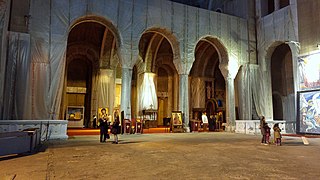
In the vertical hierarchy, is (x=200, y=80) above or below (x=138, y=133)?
above

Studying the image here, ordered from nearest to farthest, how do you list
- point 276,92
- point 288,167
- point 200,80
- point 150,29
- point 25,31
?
point 288,167
point 25,31
point 150,29
point 276,92
point 200,80

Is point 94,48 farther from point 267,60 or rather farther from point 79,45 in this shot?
point 267,60

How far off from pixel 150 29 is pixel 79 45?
780cm

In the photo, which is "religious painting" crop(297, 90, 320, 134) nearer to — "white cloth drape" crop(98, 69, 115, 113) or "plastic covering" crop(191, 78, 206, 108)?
"plastic covering" crop(191, 78, 206, 108)

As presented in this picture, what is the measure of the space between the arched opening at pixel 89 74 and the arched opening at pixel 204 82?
6.64 meters

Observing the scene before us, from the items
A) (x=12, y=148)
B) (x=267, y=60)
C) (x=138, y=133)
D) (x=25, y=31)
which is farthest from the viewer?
(x=267, y=60)

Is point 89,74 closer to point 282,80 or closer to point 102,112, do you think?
point 102,112

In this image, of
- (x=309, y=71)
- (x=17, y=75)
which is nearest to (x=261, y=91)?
(x=309, y=71)

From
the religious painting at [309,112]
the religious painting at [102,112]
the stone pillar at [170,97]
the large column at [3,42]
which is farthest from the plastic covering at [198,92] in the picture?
the large column at [3,42]

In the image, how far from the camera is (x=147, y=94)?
62.8 ft

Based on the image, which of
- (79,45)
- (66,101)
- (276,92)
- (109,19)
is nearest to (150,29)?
(109,19)

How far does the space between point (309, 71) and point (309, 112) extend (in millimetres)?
2398

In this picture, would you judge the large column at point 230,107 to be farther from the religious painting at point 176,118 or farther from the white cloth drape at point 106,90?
the white cloth drape at point 106,90

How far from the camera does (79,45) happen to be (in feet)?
65.5
